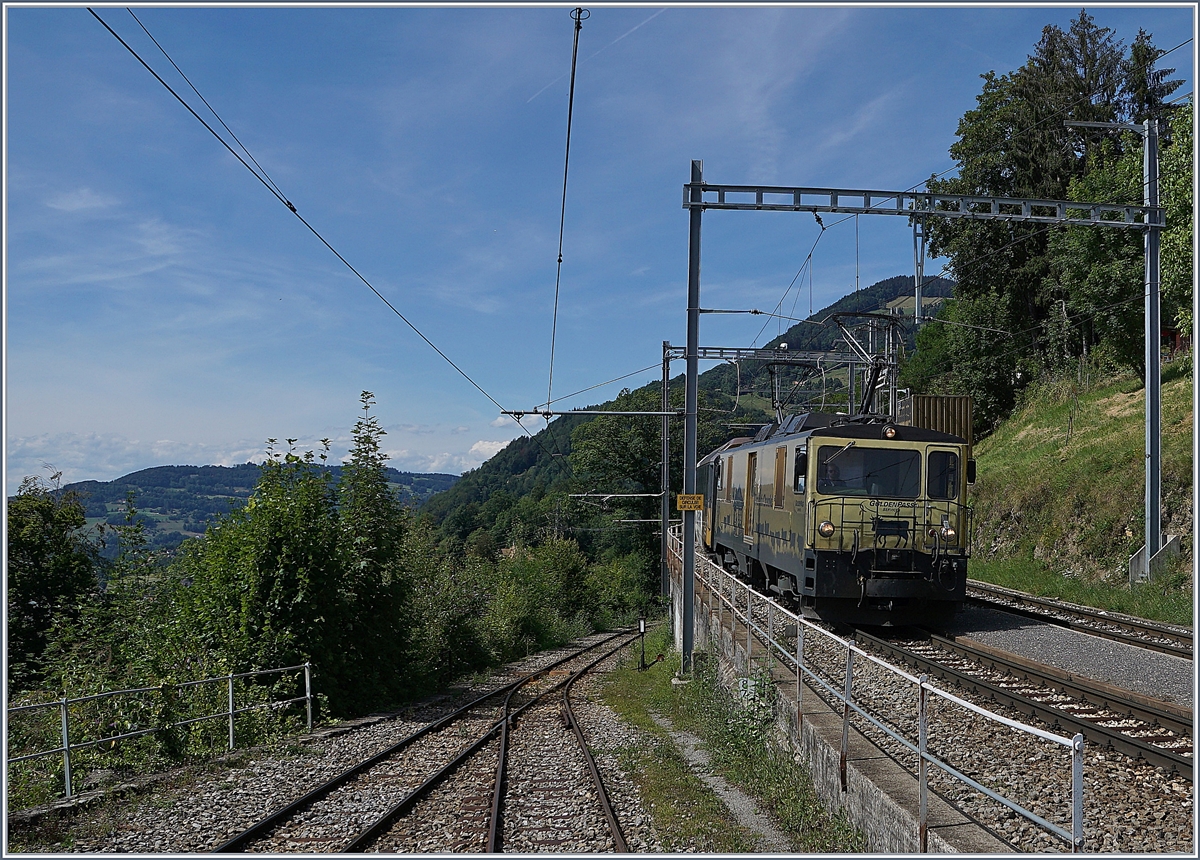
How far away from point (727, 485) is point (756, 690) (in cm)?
1147

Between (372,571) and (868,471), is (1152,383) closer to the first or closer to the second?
(868,471)

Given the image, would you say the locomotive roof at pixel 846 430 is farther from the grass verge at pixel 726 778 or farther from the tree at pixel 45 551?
the tree at pixel 45 551

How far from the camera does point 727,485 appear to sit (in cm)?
2112

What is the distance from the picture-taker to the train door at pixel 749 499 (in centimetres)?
1747

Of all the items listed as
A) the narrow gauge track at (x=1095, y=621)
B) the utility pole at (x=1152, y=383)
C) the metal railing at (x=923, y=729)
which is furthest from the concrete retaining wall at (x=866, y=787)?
the utility pole at (x=1152, y=383)

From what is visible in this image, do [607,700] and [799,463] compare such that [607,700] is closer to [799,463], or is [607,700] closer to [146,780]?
[799,463]

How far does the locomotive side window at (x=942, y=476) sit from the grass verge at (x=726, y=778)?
466 cm

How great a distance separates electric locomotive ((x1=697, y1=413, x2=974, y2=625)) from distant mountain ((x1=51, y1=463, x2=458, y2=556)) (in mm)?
8428

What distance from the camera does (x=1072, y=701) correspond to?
28.4 ft

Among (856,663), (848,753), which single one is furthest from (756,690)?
(848,753)

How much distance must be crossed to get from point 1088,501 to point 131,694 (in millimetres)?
20424

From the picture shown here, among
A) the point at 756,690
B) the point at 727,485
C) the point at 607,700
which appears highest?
the point at 727,485

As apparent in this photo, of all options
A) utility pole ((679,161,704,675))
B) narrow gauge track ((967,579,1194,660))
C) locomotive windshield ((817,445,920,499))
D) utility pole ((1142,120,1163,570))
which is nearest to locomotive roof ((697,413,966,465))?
locomotive windshield ((817,445,920,499))

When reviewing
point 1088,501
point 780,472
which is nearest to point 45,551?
point 780,472
